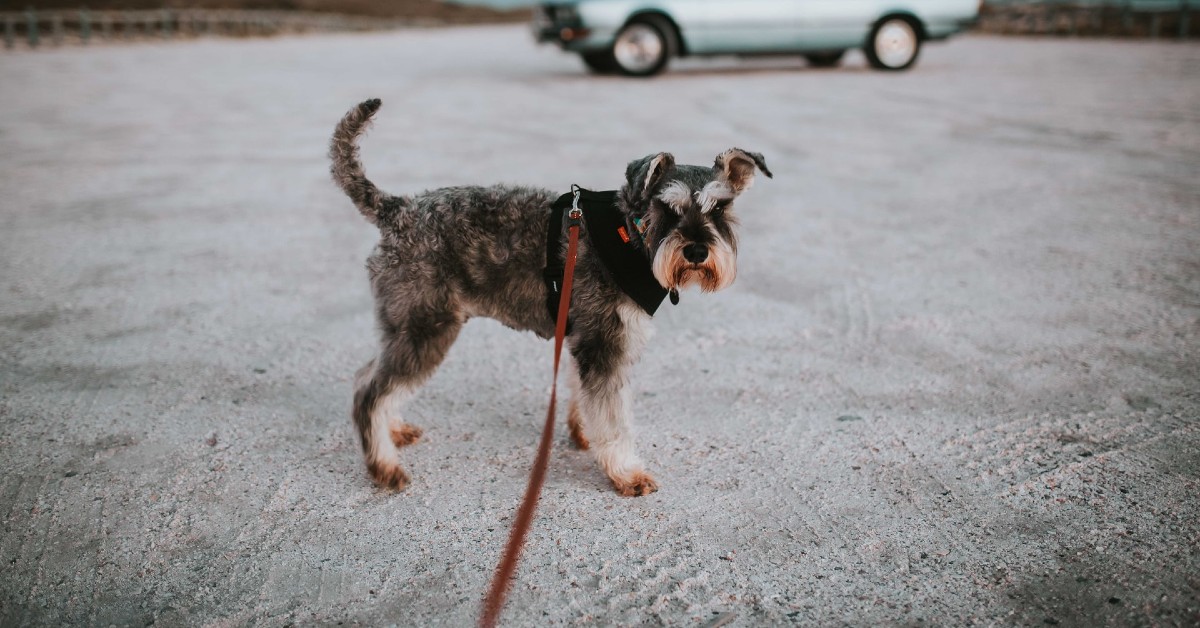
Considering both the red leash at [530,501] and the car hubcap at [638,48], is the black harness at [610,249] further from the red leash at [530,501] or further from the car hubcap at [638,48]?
the car hubcap at [638,48]

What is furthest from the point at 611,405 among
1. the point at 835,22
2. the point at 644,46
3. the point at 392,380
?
the point at 835,22

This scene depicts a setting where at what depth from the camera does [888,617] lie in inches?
107

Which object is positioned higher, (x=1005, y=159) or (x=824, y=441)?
(x=1005, y=159)

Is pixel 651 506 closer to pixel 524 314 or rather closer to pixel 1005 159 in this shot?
pixel 524 314

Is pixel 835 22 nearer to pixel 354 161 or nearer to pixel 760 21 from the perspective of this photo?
pixel 760 21

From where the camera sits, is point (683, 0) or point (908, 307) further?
point (683, 0)

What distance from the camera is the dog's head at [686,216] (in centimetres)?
313

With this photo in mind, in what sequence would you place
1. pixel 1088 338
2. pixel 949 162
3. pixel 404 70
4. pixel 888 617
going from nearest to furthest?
pixel 888 617 < pixel 1088 338 < pixel 949 162 < pixel 404 70

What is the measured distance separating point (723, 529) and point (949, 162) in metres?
7.33

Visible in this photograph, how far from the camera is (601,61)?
1658cm

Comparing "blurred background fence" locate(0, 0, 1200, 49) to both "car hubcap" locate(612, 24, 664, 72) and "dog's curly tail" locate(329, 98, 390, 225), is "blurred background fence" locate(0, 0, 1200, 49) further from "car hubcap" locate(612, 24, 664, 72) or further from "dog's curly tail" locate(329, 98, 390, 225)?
"dog's curly tail" locate(329, 98, 390, 225)

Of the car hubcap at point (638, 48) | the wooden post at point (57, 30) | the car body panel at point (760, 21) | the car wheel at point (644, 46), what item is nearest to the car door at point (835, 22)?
the car body panel at point (760, 21)

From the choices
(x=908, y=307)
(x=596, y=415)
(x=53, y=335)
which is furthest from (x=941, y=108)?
(x=53, y=335)

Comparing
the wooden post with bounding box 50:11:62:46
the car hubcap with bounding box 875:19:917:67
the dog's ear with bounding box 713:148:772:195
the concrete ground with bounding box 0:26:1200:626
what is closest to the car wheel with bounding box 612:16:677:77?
the car hubcap with bounding box 875:19:917:67
